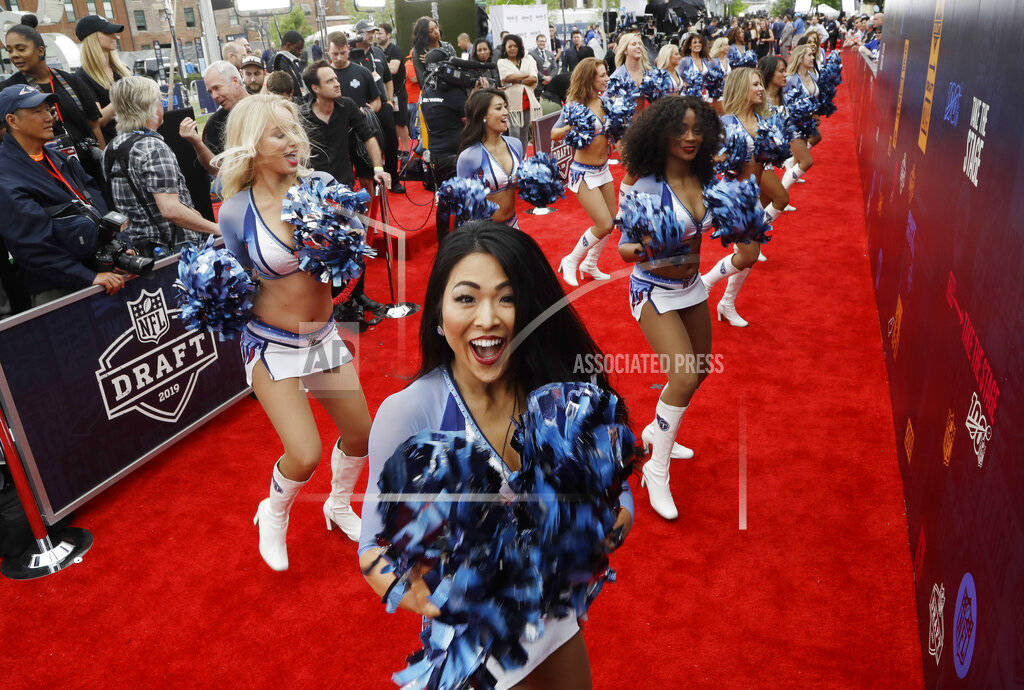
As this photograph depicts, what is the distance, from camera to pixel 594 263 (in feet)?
21.4

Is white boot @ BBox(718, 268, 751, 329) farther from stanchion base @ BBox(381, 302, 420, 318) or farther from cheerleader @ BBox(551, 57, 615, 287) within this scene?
stanchion base @ BBox(381, 302, 420, 318)

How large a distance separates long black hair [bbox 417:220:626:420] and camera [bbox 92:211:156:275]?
2544 mm

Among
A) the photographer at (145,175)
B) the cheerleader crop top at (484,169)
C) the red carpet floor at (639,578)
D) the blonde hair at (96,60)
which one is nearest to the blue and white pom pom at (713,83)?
the red carpet floor at (639,578)

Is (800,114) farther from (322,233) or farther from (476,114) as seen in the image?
(322,233)

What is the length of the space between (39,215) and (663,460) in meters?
3.16

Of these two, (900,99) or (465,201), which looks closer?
(465,201)

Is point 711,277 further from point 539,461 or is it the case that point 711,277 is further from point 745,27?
point 745,27

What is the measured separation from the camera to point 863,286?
616 centimetres

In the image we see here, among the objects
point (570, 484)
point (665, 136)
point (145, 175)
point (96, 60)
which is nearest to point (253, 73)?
point (96, 60)

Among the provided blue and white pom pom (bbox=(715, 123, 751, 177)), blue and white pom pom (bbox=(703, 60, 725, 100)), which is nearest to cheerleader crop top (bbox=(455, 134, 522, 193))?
blue and white pom pom (bbox=(715, 123, 751, 177))

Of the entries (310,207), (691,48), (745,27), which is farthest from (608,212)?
(745,27)

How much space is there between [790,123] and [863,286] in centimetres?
185

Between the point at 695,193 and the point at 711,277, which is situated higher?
the point at 695,193

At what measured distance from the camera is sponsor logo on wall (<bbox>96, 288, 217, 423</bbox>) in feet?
12.4
